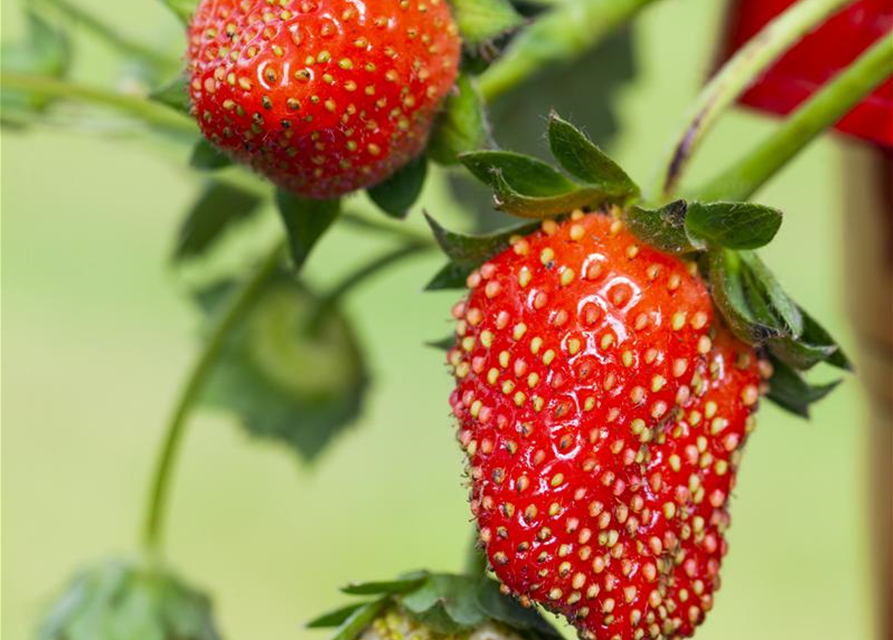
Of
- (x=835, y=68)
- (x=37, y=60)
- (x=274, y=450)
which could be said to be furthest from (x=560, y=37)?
(x=274, y=450)

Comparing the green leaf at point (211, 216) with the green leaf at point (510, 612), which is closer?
the green leaf at point (510, 612)

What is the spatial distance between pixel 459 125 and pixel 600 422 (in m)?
0.11

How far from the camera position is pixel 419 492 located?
5.04 ft

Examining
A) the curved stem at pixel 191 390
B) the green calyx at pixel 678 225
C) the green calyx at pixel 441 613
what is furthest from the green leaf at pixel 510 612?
the curved stem at pixel 191 390

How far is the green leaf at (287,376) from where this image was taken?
0.74 meters

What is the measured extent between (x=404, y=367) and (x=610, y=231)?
1224mm

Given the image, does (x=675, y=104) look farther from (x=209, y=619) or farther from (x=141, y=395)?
(x=209, y=619)

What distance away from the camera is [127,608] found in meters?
0.61

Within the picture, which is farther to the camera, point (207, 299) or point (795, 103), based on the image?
point (207, 299)

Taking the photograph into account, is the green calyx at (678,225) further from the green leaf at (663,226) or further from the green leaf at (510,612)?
the green leaf at (510,612)

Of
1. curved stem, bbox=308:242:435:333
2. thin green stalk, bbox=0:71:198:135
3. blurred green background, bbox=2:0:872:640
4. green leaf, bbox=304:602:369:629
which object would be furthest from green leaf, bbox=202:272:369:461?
blurred green background, bbox=2:0:872:640

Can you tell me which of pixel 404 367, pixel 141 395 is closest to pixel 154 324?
pixel 141 395

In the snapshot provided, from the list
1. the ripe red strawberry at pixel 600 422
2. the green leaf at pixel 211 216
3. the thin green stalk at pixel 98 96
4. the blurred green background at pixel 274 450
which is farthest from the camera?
the blurred green background at pixel 274 450

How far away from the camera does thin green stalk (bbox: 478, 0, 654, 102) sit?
2.04 feet
